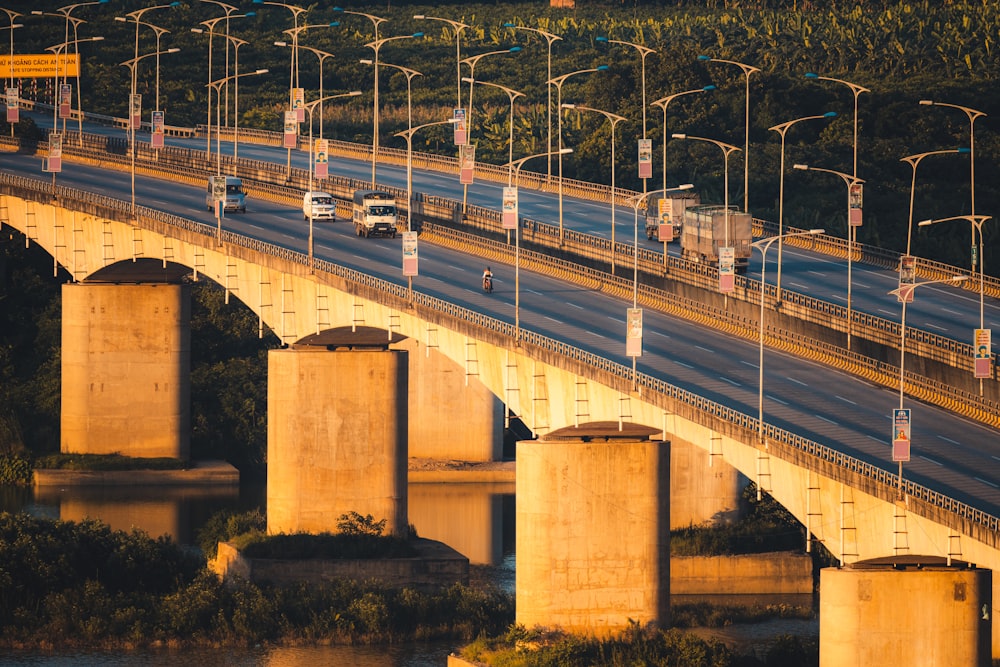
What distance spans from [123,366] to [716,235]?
1331 inches

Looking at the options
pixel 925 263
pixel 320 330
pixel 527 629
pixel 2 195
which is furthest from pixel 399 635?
pixel 2 195

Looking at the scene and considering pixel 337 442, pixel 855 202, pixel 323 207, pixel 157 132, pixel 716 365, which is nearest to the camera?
pixel 716 365

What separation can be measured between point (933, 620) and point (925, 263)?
44293mm

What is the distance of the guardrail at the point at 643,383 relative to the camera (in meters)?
56.0

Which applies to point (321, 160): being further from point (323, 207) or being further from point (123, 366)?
point (123, 366)

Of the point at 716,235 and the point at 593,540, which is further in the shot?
the point at 716,235

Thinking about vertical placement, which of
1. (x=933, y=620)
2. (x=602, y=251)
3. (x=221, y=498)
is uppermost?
(x=602, y=251)

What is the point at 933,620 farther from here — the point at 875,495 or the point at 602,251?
the point at 602,251

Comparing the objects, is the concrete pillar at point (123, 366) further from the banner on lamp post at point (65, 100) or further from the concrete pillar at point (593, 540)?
the concrete pillar at point (593, 540)

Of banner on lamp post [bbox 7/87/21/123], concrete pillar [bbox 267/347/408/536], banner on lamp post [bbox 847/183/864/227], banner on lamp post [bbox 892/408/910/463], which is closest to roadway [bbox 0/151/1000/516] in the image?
banner on lamp post [bbox 892/408/910/463]

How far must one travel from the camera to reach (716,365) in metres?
74.1

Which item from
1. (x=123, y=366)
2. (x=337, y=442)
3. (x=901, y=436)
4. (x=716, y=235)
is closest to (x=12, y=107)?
(x=123, y=366)

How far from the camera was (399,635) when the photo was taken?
74.6 m

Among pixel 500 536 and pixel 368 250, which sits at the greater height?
pixel 368 250
